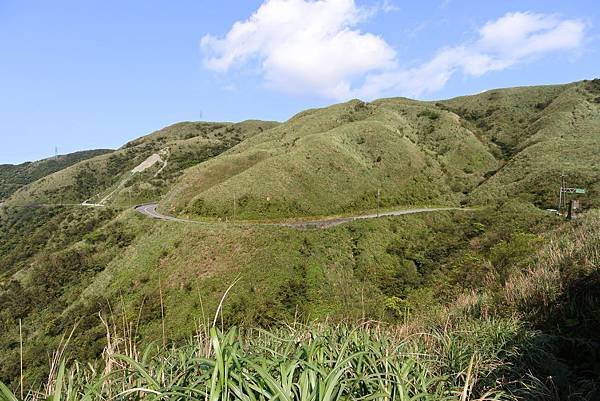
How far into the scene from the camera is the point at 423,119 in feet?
309

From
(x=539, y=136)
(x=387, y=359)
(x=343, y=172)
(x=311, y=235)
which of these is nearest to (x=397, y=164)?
(x=343, y=172)

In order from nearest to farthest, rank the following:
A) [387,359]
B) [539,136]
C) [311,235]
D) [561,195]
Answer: [387,359]
[311,235]
[561,195]
[539,136]

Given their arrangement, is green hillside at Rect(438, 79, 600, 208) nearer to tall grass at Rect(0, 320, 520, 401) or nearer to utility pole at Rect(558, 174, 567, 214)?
utility pole at Rect(558, 174, 567, 214)

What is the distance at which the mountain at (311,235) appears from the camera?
29.7 meters

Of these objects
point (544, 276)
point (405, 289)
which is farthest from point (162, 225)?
point (544, 276)

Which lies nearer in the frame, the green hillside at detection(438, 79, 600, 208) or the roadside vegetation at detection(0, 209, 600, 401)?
the roadside vegetation at detection(0, 209, 600, 401)

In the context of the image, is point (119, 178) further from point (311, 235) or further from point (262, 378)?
point (262, 378)

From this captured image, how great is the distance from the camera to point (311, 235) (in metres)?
39.0

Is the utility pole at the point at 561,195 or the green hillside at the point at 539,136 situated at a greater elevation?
the green hillside at the point at 539,136

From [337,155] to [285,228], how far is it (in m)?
26.2

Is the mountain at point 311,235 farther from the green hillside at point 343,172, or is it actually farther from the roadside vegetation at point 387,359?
the roadside vegetation at point 387,359

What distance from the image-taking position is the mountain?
2966 centimetres

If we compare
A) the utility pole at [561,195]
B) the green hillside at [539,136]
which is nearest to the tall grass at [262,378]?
the utility pole at [561,195]

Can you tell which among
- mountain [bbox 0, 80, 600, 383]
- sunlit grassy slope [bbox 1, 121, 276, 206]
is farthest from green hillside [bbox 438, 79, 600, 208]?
sunlit grassy slope [bbox 1, 121, 276, 206]
